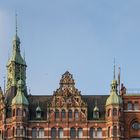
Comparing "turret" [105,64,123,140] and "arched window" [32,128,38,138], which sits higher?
"turret" [105,64,123,140]

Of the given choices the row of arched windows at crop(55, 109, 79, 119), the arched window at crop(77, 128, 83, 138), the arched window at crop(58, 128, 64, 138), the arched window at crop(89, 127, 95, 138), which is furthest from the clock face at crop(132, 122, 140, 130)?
the arched window at crop(58, 128, 64, 138)

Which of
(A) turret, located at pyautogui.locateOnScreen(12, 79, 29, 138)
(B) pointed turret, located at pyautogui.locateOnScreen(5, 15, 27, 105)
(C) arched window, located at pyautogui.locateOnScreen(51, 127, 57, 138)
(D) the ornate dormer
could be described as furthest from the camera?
(B) pointed turret, located at pyautogui.locateOnScreen(5, 15, 27, 105)

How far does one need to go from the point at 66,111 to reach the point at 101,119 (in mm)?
6823

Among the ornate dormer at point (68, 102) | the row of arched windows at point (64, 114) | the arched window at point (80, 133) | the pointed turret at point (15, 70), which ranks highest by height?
the pointed turret at point (15, 70)

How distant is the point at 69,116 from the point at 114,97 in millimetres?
9328

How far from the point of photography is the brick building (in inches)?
4690

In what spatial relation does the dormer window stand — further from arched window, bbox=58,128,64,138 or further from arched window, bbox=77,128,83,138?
arched window, bbox=77,128,83,138

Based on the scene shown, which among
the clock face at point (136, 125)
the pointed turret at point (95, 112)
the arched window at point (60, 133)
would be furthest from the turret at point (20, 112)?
the clock face at point (136, 125)

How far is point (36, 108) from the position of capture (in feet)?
401

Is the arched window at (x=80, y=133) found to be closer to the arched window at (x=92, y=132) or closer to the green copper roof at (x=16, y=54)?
the arched window at (x=92, y=132)

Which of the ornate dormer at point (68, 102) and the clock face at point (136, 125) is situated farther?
the ornate dormer at point (68, 102)

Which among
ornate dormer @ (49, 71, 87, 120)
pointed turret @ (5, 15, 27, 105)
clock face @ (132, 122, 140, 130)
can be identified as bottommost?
clock face @ (132, 122, 140, 130)

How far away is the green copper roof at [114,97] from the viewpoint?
119m

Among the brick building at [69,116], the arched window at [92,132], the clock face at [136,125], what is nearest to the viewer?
the brick building at [69,116]
